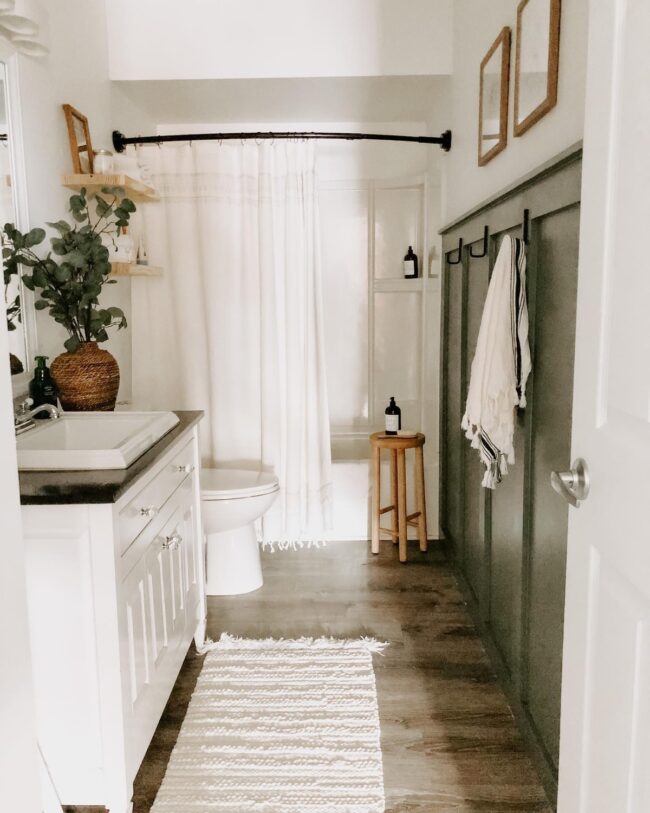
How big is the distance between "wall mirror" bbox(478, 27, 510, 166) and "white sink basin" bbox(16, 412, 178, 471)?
138 centimetres

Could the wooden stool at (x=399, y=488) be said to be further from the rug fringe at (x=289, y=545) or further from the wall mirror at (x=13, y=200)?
the wall mirror at (x=13, y=200)

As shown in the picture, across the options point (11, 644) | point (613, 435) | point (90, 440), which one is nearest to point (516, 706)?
point (613, 435)

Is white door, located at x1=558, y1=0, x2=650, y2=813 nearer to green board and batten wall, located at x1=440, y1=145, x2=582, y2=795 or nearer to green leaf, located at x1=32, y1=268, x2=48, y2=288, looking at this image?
green board and batten wall, located at x1=440, y1=145, x2=582, y2=795

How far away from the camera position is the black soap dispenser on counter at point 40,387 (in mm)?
2246

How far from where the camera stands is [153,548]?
184cm

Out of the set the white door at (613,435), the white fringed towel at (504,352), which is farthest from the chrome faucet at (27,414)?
the white door at (613,435)

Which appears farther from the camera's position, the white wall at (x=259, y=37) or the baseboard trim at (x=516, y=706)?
the white wall at (x=259, y=37)

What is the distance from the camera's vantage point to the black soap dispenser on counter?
225cm

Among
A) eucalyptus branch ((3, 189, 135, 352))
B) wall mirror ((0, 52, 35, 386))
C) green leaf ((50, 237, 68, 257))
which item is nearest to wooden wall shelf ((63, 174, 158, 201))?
Answer: eucalyptus branch ((3, 189, 135, 352))

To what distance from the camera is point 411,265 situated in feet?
12.4

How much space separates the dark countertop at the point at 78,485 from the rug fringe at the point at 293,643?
3.47ft

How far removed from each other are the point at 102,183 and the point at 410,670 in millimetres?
1983

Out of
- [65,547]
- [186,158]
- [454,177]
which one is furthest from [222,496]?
[454,177]

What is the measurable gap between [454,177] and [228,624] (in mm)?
2096
